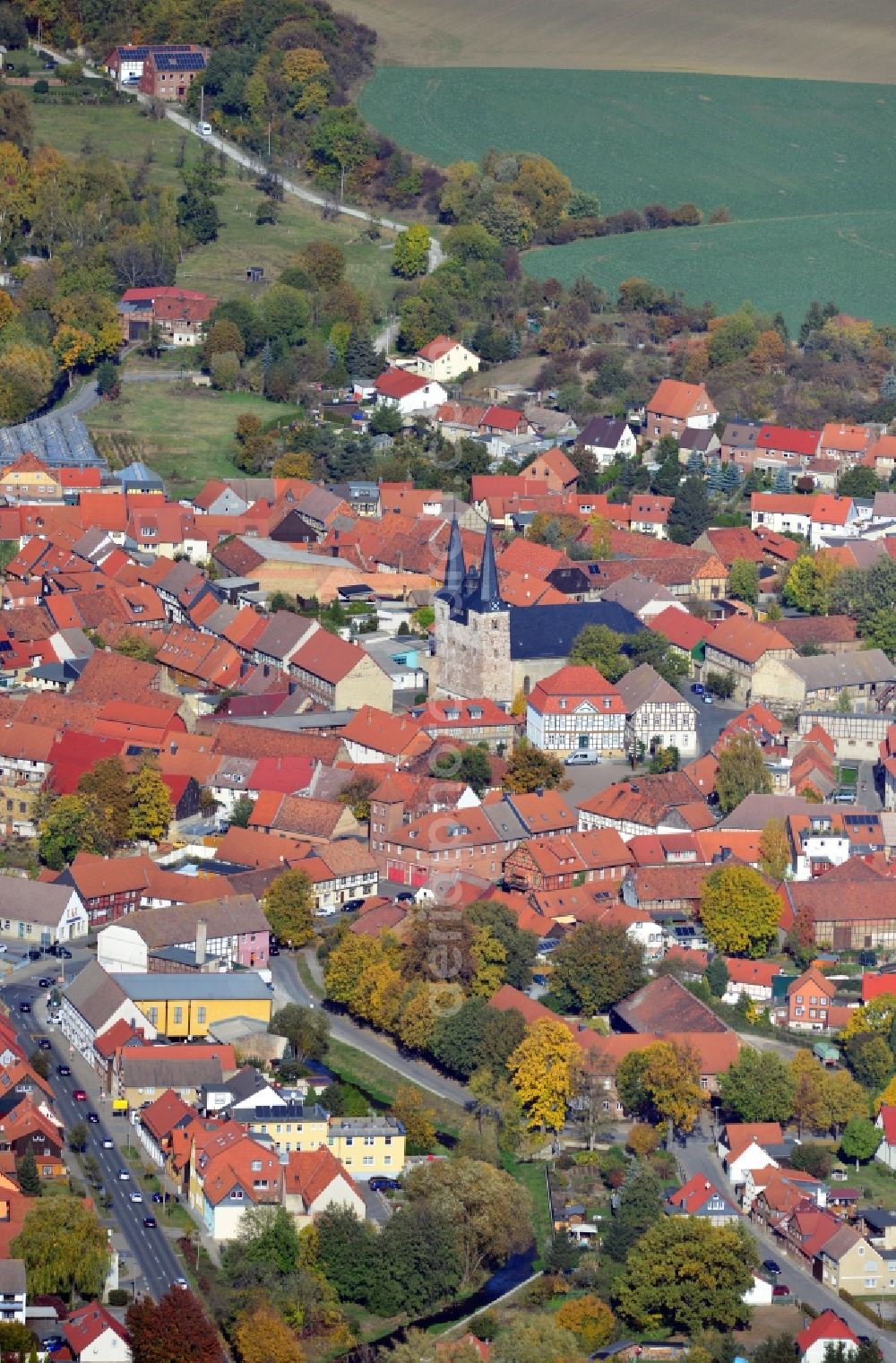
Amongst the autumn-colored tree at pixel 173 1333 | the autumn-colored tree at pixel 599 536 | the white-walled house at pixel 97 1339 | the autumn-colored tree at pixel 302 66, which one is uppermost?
the autumn-colored tree at pixel 302 66

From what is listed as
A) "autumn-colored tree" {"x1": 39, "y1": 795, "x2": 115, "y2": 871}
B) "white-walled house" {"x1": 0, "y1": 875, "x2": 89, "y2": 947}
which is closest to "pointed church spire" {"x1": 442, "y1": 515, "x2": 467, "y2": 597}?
"autumn-colored tree" {"x1": 39, "y1": 795, "x2": 115, "y2": 871}

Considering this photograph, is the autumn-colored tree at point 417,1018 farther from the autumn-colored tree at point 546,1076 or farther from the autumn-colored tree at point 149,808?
the autumn-colored tree at point 149,808

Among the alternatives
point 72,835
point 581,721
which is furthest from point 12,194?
point 72,835

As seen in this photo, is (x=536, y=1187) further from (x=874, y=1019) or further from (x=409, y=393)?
(x=409, y=393)

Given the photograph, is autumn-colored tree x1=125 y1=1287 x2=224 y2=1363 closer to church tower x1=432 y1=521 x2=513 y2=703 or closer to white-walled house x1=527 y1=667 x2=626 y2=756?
white-walled house x1=527 y1=667 x2=626 y2=756

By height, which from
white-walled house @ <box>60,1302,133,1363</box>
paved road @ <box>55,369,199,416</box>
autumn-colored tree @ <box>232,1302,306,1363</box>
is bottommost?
paved road @ <box>55,369,199,416</box>

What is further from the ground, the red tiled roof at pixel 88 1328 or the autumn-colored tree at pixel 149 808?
the red tiled roof at pixel 88 1328

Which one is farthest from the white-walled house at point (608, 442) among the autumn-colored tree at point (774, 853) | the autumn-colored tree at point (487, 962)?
the autumn-colored tree at point (487, 962)
